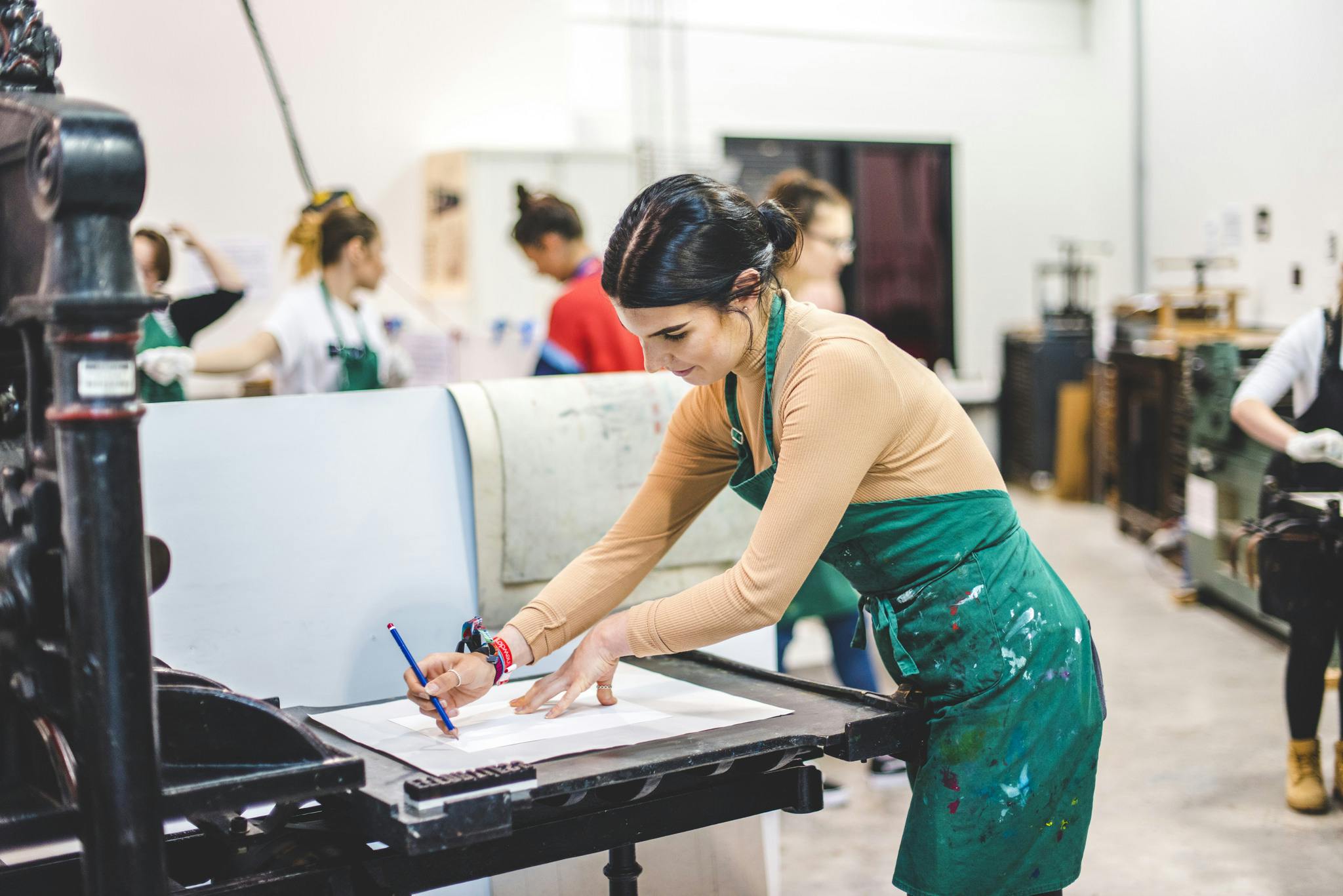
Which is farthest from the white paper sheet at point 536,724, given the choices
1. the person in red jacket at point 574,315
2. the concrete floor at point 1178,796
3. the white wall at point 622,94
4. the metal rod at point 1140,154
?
the metal rod at point 1140,154

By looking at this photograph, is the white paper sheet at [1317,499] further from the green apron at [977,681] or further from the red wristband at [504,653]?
the red wristband at [504,653]

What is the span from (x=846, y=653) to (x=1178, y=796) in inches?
35.1

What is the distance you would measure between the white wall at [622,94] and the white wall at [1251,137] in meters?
0.56

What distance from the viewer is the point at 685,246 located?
1.43 meters

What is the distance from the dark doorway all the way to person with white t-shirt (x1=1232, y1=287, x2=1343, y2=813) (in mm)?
4645

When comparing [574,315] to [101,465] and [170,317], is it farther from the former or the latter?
[101,465]

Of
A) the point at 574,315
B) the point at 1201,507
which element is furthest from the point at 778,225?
the point at 1201,507

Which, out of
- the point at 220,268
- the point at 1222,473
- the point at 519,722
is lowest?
the point at 1222,473

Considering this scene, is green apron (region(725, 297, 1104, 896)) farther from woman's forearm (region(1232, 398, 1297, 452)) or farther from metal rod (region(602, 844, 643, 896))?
woman's forearm (region(1232, 398, 1297, 452))

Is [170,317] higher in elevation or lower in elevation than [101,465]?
higher

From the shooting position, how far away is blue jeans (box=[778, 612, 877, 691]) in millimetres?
3127

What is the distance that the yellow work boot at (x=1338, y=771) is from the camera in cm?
309

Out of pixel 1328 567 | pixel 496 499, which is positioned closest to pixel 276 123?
pixel 496 499

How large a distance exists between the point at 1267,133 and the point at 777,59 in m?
2.76
